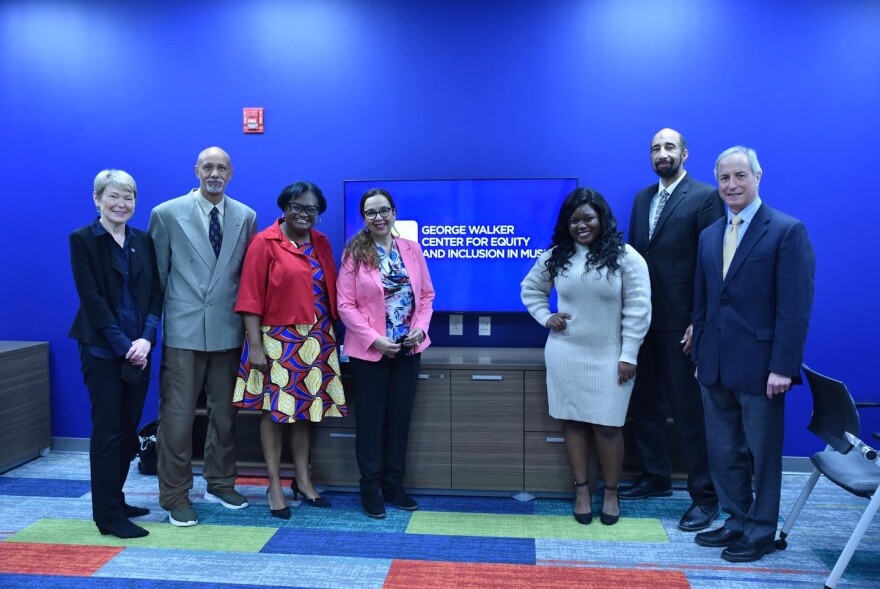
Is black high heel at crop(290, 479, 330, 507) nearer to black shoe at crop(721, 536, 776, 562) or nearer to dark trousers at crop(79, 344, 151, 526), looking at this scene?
dark trousers at crop(79, 344, 151, 526)

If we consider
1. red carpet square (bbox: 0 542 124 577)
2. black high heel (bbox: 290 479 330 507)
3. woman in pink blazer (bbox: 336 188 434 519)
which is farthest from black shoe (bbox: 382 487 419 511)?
red carpet square (bbox: 0 542 124 577)

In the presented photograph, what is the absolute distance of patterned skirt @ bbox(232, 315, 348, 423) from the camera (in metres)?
2.85

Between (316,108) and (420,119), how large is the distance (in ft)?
1.94

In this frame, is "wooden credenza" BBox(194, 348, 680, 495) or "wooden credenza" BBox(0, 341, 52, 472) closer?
"wooden credenza" BBox(194, 348, 680, 495)

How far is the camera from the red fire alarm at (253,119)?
12.2 ft

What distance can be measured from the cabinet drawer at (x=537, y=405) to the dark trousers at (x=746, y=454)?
742 millimetres

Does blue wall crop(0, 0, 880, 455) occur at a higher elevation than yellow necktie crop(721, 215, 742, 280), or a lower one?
higher

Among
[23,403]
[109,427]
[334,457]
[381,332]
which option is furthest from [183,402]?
[23,403]

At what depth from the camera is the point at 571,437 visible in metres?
2.90

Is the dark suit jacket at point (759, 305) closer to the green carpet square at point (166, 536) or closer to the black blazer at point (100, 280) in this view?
the green carpet square at point (166, 536)

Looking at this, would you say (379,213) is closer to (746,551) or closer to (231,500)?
(231,500)

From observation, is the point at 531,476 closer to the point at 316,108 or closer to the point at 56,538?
the point at 56,538

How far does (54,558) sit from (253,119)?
2358 millimetres

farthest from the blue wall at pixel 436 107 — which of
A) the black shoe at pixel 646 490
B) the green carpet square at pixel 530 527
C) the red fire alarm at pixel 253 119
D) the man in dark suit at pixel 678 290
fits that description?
the green carpet square at pixel 530 527
